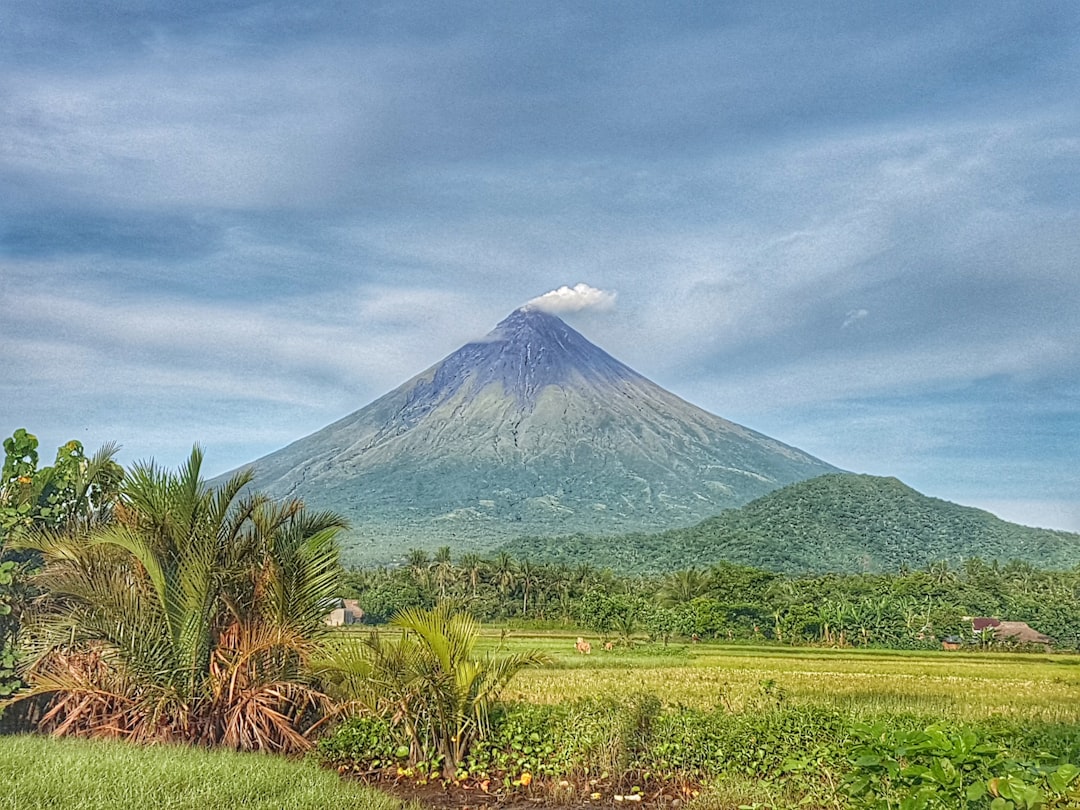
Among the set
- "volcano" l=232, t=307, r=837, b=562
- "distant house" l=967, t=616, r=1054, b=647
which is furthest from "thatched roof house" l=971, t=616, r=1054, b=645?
"volcano" l=232, t=307, r=837, b=562

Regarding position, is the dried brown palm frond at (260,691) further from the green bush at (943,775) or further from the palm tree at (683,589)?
the palm tree at (683,589)

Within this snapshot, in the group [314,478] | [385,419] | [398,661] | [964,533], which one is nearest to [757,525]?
[964,533]

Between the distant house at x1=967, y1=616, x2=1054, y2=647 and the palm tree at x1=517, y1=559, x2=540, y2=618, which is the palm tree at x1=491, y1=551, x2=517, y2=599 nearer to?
the palm tree at x1=517, y1=559, x2=540, y2=618

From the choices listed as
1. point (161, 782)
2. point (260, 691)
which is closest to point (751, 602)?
point (260, 691)

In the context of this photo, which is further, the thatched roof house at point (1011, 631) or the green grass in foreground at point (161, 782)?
the thatched roof house at point (1011, 631)

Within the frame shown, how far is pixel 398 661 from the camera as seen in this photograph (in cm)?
724

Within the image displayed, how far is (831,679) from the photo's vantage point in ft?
66.8

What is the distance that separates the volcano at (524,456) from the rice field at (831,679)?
74604mm

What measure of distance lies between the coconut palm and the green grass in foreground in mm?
722

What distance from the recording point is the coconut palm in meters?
7.67

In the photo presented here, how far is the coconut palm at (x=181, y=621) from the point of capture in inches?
302

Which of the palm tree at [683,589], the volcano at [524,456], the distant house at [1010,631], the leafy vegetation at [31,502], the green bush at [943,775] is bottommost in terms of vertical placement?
the distant house at [1010,631]

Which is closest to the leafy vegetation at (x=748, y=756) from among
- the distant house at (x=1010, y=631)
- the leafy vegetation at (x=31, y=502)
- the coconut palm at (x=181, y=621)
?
the coconut palm at (x=181, y=621)

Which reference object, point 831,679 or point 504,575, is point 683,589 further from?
point 831,679
